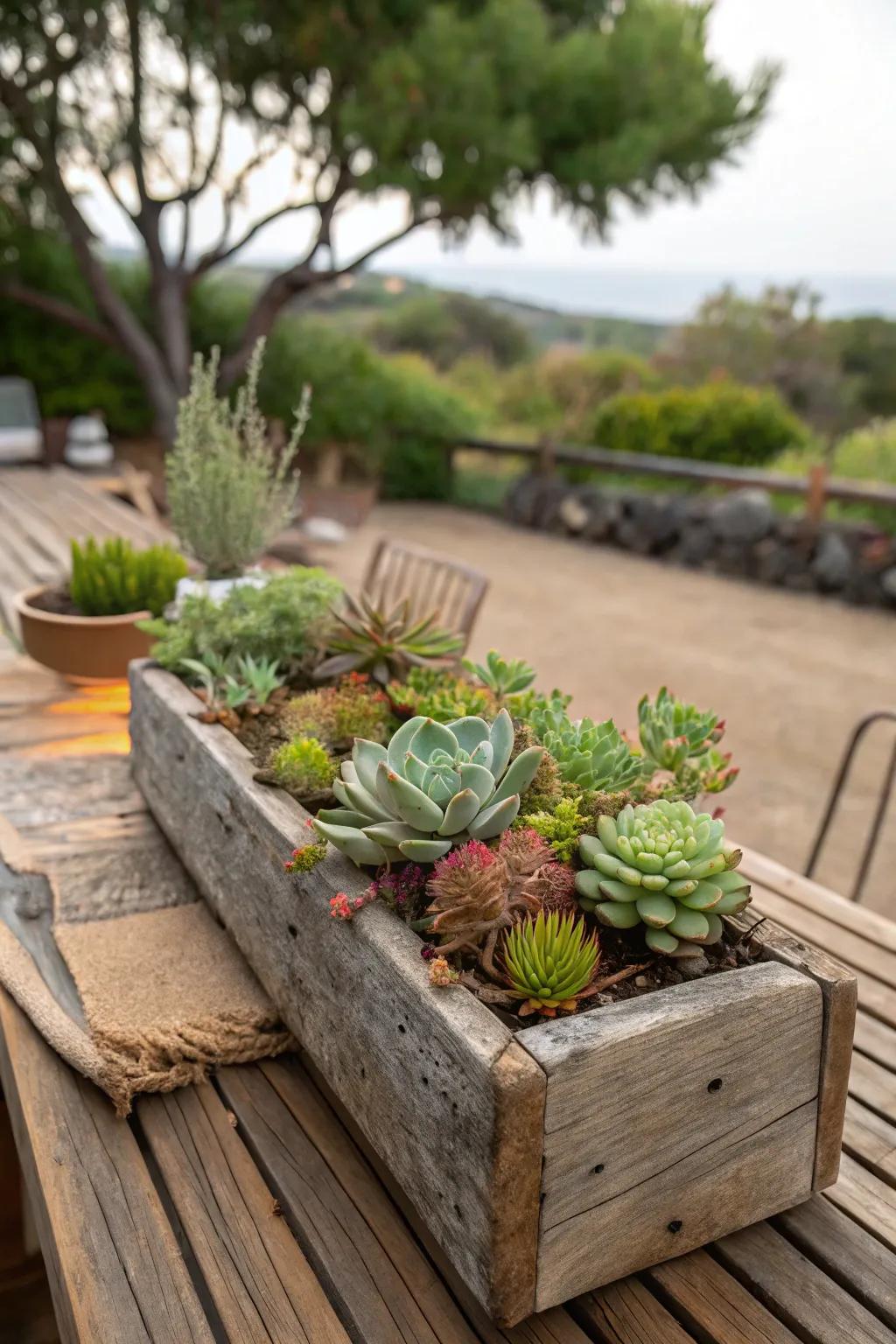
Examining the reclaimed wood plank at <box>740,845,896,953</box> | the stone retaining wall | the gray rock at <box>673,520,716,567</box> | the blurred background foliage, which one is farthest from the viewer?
the blurred background foliage

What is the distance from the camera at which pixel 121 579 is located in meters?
2.58

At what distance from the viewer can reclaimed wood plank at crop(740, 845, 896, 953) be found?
1972 mm

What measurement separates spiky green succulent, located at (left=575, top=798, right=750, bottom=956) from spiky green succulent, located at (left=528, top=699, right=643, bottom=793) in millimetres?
202

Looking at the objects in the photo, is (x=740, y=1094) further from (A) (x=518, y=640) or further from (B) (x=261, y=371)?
(B) (x=261, y=371)

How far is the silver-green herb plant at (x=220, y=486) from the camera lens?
7.88 feet

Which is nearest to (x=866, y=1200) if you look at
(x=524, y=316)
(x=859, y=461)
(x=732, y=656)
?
(x=732, y=656)

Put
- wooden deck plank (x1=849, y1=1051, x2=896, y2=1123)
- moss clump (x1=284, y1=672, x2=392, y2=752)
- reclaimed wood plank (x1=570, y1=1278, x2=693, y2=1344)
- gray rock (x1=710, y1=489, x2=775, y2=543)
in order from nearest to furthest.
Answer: reclaimed wood plank (x1=570, y1=1278, x2=693, y2=1344) < wooden deck plank (x1=849, y1=1051, x2=896, y2=1123) < moss clump (x1=284, y1=672, x2=392, y2=752) < gray rock (x1=710, y1=489, x2=775, y2=543)

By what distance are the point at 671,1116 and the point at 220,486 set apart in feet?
5.85

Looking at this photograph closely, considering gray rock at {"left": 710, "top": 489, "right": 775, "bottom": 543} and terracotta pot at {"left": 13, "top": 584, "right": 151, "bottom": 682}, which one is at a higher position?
terracotta pot at {"left": 13, "top": 584, "right": 151, "bottom": 682}

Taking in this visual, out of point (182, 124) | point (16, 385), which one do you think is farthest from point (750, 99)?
point (16, 385)

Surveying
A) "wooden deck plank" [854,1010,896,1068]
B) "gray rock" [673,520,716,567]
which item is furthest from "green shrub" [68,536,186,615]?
"gray rock" [673,520,716,567]

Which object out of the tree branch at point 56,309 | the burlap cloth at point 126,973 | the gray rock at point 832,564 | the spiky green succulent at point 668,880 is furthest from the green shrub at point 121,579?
the tree branch at point 56,309

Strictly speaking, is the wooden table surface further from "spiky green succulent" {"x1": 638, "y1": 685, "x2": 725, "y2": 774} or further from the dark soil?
the dark soil

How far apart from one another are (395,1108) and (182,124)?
30.0 ft
